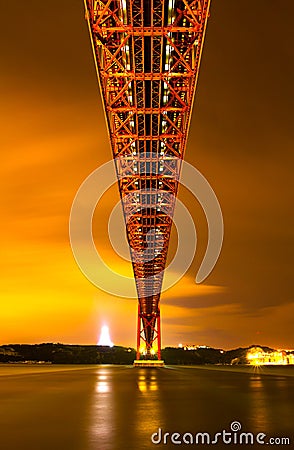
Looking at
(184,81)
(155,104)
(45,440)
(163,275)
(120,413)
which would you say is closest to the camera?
(45,440)

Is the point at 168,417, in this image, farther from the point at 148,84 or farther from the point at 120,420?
the point at 148,84

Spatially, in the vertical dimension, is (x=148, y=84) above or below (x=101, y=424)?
above

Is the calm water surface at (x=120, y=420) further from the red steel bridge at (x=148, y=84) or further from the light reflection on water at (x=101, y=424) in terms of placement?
the red steel bridge at (x=148, y=84)

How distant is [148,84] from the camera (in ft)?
67.0

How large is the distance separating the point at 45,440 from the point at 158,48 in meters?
12.8

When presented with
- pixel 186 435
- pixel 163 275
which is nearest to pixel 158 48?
pixel 186 435

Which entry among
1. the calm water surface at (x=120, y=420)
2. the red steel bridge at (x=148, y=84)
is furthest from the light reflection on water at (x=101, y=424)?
the red steel bridge at (x=148, y=84)

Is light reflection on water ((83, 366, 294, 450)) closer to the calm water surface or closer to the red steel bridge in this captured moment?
the calm water surface

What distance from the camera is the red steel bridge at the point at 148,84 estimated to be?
53.1 feet

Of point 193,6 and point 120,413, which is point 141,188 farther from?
point 120,413

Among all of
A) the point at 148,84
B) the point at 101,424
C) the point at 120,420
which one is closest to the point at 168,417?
the point at 120,420

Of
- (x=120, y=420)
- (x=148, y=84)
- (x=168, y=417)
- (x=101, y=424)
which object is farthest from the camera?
(x=148, y=84)

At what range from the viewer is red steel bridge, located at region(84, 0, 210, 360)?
16172mm

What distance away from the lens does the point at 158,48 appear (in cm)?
1802
